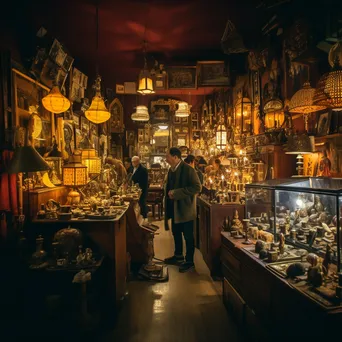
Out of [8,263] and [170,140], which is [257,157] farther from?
[170,140]

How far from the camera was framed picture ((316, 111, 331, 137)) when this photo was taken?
12.0 feet

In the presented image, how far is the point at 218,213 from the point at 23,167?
2.73 m

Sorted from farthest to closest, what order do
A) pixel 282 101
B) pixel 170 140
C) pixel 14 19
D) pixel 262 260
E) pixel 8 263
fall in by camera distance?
pixel 170 140 < pixel 282 101 < pixel 14 19 < pixel 8 263 < pixel 262 260

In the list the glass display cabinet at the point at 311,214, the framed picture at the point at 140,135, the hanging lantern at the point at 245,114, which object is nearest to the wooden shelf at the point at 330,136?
the glass display cabinet at the point at 311,214

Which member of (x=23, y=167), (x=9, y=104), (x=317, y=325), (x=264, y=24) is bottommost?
(x=317, y=325)

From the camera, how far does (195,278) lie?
4566 mm

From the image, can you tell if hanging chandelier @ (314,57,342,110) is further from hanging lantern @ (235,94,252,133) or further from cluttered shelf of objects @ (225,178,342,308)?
hanging lantern @ (235,94,252,133)

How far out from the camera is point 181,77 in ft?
23.7

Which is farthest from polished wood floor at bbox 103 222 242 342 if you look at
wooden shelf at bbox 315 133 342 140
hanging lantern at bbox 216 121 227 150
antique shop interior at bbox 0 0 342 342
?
hanging lantern at bbox 216 121 227 150

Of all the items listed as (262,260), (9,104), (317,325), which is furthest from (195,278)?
(9,104)

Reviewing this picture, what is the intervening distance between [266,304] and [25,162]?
2.66 metres

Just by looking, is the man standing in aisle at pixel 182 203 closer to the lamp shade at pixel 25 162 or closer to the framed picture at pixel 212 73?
the lamp shade at pixel 25 162

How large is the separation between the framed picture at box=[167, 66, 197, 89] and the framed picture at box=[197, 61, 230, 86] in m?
0.40

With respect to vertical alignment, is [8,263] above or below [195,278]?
above
